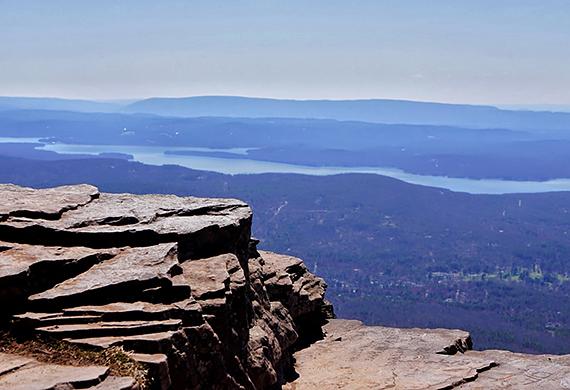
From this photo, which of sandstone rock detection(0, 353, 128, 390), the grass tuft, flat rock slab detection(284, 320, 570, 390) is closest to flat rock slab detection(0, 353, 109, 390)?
sandstone rock detection(0, 353, 128, 390)

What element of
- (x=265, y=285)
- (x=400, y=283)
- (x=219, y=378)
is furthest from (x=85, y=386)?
(x=400, y=283)

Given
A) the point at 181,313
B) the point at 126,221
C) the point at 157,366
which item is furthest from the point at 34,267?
the point at 126,221

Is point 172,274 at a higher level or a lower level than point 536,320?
higher

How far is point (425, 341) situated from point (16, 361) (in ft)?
54.4

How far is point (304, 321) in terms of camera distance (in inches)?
1140

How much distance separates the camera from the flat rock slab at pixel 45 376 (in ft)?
43.9

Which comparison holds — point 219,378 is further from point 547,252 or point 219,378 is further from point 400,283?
point 547,252

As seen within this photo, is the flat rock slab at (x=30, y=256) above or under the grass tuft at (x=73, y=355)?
above

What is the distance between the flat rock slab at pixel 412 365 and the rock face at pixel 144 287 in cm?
149

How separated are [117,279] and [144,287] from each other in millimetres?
641

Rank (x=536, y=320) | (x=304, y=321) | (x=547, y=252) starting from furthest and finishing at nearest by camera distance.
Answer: (x=547, y=252)
(x=536, y=320)
(x=304, y=321)

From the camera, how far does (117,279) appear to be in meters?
17.4

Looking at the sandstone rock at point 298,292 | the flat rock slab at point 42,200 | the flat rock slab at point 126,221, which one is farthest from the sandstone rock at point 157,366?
the sandstone rock at point 298,292

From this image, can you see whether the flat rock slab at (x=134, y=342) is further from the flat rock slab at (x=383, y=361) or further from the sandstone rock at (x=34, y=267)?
the flat rock slab at (x=383, y=361)
